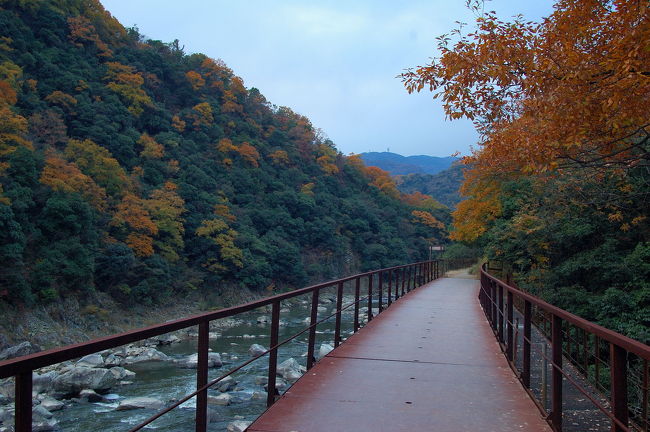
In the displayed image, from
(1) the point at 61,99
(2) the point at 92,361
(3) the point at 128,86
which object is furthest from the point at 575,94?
(3) the point at 128,86

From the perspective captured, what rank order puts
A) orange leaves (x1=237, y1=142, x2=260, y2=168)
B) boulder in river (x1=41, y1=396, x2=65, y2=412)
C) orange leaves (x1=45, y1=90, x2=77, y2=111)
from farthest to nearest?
1. orange leaves (x1=237, y1=142, x2=260, y2=168)
2. orange leaves (x1=45, y1=90, x2=77, y2=111)
3. boulder in river (x1=41, y1=396, x2=65, y2=412)

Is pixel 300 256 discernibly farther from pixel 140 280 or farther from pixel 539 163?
pixel 539 163

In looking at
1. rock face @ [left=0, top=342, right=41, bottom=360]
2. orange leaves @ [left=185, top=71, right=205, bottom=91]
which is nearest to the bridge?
rock face @ [left=0, top=342, right=41, bottom=360]

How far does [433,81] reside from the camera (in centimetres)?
820

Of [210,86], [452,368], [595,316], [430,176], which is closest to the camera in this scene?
[452,368]

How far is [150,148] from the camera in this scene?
4862cm

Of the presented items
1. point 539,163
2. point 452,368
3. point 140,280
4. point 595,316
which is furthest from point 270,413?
point 140,280

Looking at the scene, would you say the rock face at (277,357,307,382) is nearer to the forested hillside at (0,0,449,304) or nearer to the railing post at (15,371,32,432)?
the forested hillside at (0,0,449,304)

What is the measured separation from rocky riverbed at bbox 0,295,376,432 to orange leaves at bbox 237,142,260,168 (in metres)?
37.0

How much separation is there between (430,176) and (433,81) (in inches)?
6136

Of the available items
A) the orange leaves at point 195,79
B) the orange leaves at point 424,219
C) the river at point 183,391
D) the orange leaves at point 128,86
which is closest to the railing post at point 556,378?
the river at point 183,391

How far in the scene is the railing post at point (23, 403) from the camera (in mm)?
1952

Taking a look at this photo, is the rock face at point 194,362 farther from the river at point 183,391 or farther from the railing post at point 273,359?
the railing post at point 273,359

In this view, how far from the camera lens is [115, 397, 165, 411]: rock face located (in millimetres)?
15594
